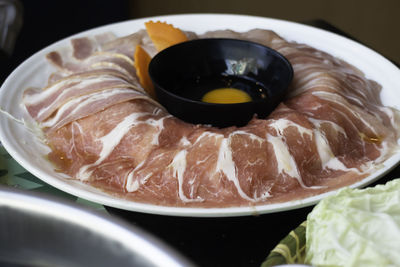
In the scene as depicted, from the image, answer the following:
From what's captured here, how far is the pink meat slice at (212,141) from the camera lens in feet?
4.92

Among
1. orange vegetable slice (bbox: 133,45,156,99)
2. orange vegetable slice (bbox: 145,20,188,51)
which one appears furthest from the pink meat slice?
orange vegetable slice (bbox: 145,20,188,51)

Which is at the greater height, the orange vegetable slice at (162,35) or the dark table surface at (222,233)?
the orange vegetable slice at (162,35)

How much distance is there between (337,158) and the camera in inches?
63.7

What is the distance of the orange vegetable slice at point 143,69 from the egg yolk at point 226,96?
0.24 m

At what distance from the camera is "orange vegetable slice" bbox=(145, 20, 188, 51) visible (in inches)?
85.4

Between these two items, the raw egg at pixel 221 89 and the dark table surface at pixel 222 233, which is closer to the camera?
the dark table surface at pixel 222 233

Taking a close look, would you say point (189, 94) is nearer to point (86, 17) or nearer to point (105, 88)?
point (105, 88)

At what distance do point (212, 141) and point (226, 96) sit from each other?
498 mm

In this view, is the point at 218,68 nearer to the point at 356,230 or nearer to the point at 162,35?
the point at 162,35

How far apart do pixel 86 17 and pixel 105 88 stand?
9.10ft

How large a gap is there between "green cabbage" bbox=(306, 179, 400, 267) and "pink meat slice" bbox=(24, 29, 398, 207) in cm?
28

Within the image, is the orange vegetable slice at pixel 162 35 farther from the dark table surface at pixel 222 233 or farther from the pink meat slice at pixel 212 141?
the dark table surface at pixel 222 233

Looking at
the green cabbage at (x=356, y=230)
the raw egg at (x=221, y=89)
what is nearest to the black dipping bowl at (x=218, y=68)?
the raw egg at (x=221, y=89)

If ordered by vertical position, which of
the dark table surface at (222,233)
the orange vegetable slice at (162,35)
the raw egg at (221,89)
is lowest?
the dark table surface at (222,233)
